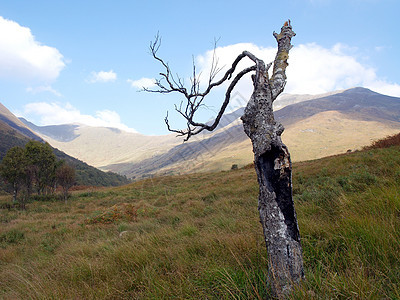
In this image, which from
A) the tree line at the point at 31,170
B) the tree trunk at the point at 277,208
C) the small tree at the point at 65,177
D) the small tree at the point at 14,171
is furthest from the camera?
the small tree at the point at 65,177

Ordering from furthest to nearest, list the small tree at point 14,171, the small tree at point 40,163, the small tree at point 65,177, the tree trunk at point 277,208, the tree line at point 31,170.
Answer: the small tree at point 65,177, the small tree at point 40,163, the tree line at point 31,170, the small tree at point 14,171, the tree trunk at point 277,208

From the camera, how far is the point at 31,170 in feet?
85.1

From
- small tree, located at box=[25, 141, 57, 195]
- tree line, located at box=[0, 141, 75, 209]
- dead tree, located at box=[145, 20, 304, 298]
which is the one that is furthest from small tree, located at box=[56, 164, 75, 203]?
dead tree, located at box=[145, 20, 304, 298]

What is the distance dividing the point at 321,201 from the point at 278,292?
13.6ft

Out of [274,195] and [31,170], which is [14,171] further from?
[274,195]

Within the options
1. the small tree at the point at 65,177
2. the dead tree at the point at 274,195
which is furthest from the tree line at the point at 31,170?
the dead tree at the point at 274,195

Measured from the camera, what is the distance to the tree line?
80.6 feet

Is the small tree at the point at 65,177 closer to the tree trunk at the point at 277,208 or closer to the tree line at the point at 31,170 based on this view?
the tree line at the point at 31,170

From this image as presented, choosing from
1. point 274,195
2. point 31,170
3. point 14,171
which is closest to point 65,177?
point 31,170

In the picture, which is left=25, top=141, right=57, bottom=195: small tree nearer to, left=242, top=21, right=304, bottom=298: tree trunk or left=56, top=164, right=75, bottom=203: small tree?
left=56, top=164, right=75, bottom=203: small tree

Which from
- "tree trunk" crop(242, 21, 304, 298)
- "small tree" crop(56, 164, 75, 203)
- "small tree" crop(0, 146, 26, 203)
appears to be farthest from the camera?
"small tree" crop(56, 164, 75, 203)

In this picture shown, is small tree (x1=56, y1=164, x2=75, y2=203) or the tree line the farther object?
small tree (x1=56, y1=164, x2=75, y2=203)

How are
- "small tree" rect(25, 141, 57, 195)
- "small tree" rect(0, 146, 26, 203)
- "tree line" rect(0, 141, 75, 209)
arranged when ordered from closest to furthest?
"small tree" rect(0, 146, 26, 203) < "tree line" rect(0, 141, 75, 209) < "small tree" rect(25, 141, 57, 195)

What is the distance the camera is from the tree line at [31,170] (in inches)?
968
